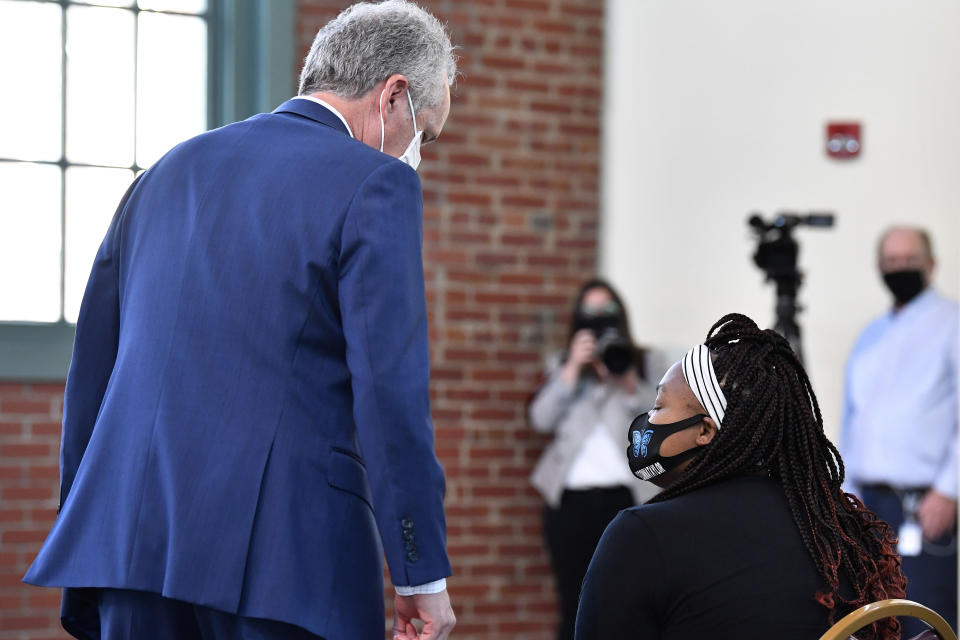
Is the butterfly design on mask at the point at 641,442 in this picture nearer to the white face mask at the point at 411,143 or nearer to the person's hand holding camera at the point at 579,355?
the white face mask at the point at 411,143

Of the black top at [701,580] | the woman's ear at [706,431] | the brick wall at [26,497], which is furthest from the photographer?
the brick wall at [26,497]

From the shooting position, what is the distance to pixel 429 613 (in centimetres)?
159

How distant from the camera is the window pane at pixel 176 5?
4.39 metres

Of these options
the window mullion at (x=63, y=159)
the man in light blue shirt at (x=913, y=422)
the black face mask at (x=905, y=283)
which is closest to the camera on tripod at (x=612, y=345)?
the man in light blue shirt at (x=913, y=422)

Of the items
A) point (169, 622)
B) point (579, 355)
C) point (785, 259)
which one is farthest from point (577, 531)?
point (169, 622)

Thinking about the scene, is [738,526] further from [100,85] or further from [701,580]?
[100,85]

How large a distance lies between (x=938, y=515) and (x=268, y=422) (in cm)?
271

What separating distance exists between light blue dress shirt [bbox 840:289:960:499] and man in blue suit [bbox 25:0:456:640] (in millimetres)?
2599

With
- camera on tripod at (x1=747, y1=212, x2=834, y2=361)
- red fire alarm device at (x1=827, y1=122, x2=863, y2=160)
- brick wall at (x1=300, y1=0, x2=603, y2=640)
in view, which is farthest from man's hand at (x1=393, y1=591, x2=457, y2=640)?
red fire alarm device at (x1=827, y1=122, x2=863, y2=160)

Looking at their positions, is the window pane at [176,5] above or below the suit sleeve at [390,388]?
above

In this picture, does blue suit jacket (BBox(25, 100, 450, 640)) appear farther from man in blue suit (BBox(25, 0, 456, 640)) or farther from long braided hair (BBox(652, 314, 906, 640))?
long braided hair (BBox(652, 314, 906, 640))

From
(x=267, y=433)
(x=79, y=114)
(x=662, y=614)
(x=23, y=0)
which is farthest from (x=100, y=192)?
(x=662, y=614)

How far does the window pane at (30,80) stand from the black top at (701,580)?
3421 mm

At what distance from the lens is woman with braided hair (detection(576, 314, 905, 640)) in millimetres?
1428
